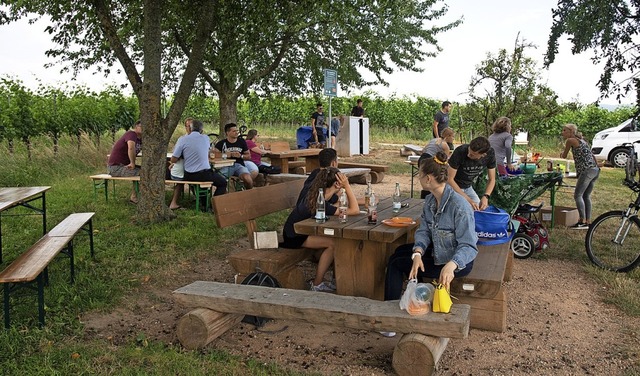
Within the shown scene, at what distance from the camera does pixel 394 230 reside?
4531mm

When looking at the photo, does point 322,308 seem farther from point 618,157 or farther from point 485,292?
point 618,157

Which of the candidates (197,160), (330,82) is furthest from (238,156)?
(330,82)

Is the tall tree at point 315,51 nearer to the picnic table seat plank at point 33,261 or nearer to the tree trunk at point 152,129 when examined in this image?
the tree trunk at point 152,129

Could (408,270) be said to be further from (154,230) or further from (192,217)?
(192,217)

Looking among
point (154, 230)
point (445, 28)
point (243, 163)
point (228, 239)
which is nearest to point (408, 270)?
point (228, 239)

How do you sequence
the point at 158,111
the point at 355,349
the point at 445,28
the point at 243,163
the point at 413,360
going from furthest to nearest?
the point at 445,28 < the point at 243,163 < the point at 158,111 < the point at 355,349 < the point at 413,360

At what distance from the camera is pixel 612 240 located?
6.34 m

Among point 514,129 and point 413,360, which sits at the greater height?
point 514,129

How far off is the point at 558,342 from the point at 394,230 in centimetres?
148

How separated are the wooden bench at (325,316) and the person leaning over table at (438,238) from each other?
0.41m

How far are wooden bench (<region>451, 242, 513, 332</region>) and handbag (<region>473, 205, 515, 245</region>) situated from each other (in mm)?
450

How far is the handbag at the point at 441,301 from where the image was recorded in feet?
11.8

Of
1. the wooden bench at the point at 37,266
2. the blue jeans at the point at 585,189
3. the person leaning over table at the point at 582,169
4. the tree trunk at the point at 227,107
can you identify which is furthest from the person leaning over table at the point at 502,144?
the tree trunk at the point at 227,107

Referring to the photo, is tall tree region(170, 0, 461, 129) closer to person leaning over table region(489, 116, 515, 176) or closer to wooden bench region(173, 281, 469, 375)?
person leaning over table region(489, 116, 515, 176)
